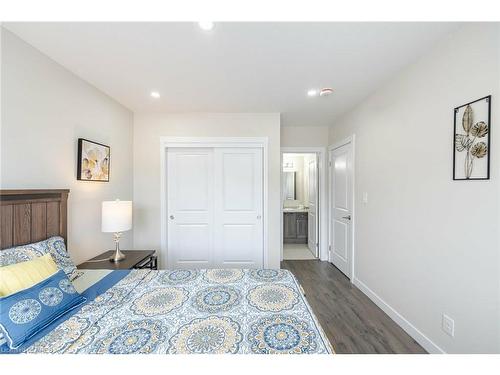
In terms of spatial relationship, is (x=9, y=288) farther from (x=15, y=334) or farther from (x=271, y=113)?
(x=271, y=113)

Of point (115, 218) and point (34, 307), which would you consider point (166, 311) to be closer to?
point (34, 307)

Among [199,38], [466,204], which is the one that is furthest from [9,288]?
[466,204]

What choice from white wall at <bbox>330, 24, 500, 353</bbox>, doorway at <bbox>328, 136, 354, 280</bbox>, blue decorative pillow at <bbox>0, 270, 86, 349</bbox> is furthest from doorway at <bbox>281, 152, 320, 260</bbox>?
blue decorative pillow at <bbox>0, 270, 86, 349</bbox>

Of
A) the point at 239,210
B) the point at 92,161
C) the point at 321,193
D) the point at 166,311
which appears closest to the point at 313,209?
the point at 321,193

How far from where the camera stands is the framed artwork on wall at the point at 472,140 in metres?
1.24

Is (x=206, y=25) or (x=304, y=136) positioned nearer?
(x=206, y=25)

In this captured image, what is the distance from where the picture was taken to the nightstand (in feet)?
6.37

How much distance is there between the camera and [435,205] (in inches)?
63.0

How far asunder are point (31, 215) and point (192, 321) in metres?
1.42

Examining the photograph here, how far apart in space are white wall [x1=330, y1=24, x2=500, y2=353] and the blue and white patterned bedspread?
109cm

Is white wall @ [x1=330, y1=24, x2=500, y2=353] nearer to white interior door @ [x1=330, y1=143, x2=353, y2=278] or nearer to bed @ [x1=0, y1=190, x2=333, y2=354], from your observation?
white interior door @ [x1=330, y1=143, x2=353, y2=278]

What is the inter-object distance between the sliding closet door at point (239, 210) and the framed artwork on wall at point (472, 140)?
81.8 inches

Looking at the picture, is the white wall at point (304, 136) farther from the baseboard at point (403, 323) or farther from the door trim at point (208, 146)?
the baseboard at point (403, 323)

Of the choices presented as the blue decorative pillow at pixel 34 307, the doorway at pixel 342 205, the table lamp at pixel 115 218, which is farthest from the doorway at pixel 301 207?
the blue decorative pillow at pixel 34 307
